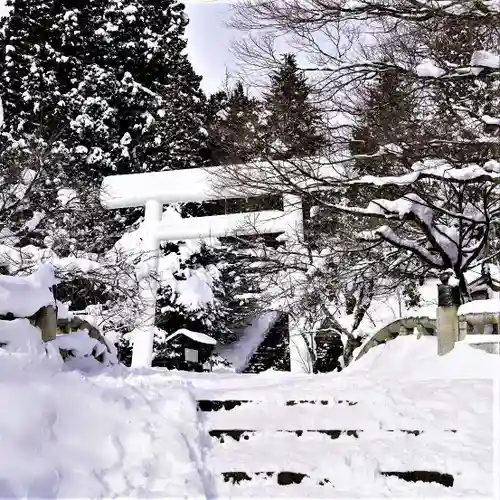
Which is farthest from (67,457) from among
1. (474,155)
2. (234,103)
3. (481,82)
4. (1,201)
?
(1,201)

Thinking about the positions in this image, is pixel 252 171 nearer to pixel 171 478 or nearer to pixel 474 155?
pixel 474 155

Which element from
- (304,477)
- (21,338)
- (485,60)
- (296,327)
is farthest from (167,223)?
(304,477)

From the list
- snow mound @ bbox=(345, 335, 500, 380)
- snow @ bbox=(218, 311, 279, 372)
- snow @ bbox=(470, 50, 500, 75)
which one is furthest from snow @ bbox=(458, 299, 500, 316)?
snow @ bbox=(218, 311, 279, 372)

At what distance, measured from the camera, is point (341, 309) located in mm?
14914

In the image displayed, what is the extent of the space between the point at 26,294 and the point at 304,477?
9.11ft

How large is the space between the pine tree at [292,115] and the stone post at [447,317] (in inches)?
115

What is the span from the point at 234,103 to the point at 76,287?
5.13 meters

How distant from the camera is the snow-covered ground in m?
3.65

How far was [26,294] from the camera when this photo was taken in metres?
5.20

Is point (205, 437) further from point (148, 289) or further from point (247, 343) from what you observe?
point (247, 343)

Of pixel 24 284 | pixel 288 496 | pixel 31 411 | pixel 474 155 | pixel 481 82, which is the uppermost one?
pixel 481 82

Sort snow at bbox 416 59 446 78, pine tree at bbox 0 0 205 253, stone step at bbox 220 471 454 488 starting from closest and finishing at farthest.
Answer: stone step at bbox 220 471 454 488 < snow at bbox 416 59 446 78 < pine tree at bbox 0 0 205 253

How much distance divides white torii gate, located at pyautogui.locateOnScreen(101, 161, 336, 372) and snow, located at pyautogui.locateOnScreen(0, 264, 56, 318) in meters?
7.26

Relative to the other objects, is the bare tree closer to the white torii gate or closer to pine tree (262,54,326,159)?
pine tree (262,54,326,159)
